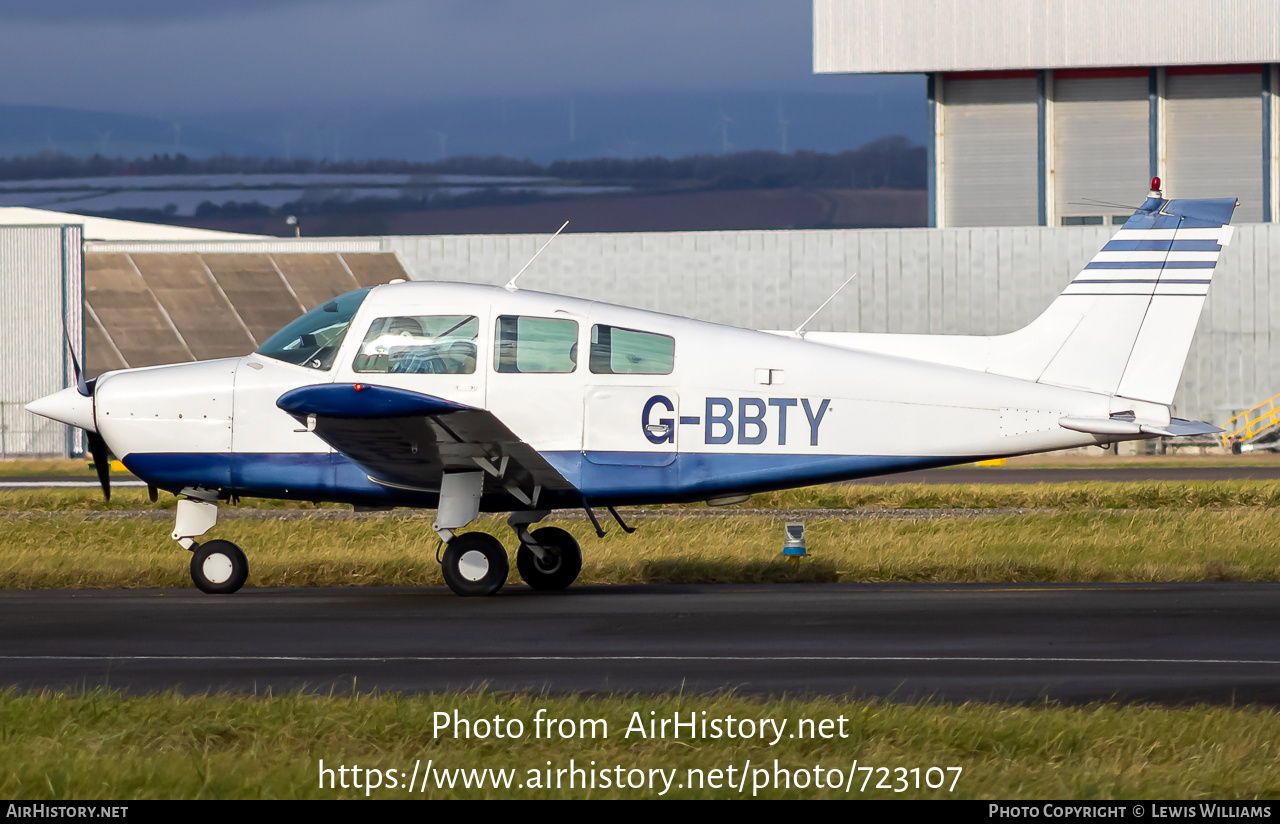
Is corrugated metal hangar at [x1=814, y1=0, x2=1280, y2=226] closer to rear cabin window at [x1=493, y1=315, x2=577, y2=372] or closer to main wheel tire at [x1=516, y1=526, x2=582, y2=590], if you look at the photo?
main wheel tire at [x1=516, y1=526, x2=582, y2=590]

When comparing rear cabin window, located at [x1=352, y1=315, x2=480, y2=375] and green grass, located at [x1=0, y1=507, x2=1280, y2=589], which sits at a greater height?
rear cabin window, located at [x1=352, y1=315, x2=480, y2=375]

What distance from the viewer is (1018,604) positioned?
1149cm

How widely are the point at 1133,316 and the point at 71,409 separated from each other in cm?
896

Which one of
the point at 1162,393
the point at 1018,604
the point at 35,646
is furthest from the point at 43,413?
the point at 1162,393

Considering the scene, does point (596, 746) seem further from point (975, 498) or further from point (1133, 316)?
point (975, 498)

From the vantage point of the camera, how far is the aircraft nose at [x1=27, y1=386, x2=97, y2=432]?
12.7 m

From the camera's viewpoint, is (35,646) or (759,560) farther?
(759,560)

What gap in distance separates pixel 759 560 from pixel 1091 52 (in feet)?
124

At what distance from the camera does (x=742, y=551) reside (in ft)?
50.7

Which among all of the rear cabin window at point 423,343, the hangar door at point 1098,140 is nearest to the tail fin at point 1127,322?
the rear cabin window at point 423,343

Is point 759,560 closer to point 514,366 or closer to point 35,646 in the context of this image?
point 514,366

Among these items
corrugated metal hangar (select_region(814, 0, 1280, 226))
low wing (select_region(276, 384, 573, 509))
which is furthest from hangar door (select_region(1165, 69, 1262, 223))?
low wing (select_region(276, 384, 573, 509))

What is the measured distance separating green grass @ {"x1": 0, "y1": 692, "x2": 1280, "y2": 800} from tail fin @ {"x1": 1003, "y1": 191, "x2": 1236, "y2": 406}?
601 cm

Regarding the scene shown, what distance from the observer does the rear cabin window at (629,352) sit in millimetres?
12312
